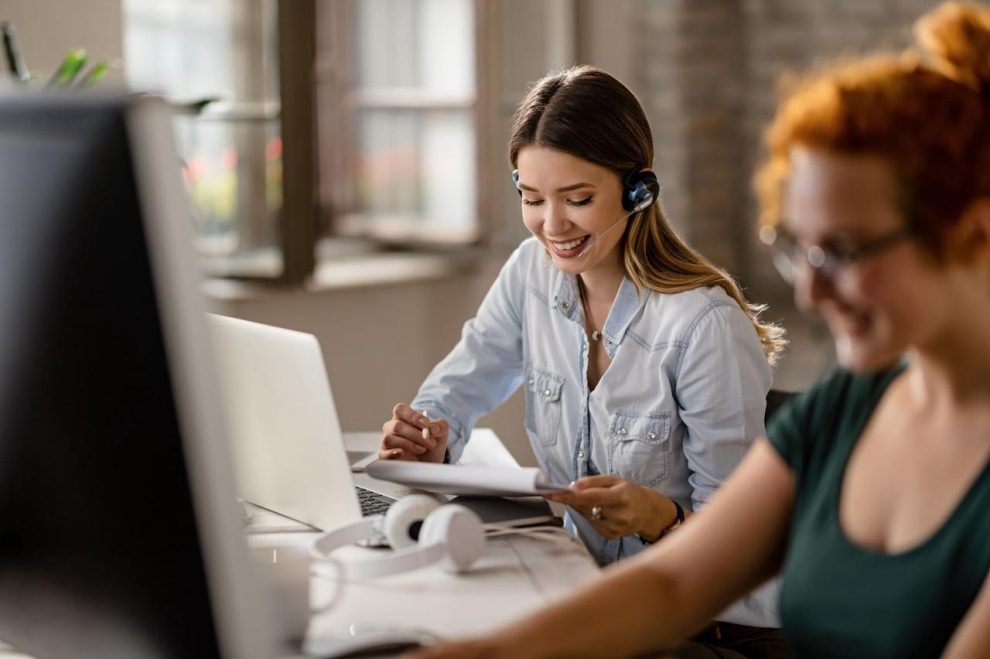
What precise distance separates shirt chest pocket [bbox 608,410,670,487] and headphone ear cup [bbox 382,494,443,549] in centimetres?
46

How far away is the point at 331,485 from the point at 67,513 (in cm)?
67

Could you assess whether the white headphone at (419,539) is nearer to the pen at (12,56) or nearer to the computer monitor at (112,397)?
the computer monitor at (112,397)

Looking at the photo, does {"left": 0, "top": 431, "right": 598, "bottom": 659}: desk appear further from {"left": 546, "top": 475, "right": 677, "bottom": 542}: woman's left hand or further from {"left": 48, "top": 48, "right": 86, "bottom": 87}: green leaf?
{"left": 48, "top": 48, "right": 86, "bottom": 87}: green leaf

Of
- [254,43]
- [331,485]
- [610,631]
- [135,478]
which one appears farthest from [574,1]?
[135,478]

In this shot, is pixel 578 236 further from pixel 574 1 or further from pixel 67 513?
pixel 574 1

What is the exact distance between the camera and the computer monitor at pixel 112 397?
76 centimetres

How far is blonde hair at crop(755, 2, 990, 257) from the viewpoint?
108 cm

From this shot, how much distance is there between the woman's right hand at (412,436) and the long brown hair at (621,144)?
1.21 feet

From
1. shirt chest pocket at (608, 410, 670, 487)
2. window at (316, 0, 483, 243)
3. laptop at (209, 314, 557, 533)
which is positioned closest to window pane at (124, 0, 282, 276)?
window at (316, 0, 483, 243)

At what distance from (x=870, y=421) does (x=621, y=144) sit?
746mm

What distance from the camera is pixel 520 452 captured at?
13.6ft

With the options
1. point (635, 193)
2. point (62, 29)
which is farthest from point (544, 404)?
point (62, 29)

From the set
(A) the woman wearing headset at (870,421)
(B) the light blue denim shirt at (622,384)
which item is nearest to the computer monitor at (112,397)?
(A) the woman wearing headset at (870,421)

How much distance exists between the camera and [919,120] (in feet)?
3.59
